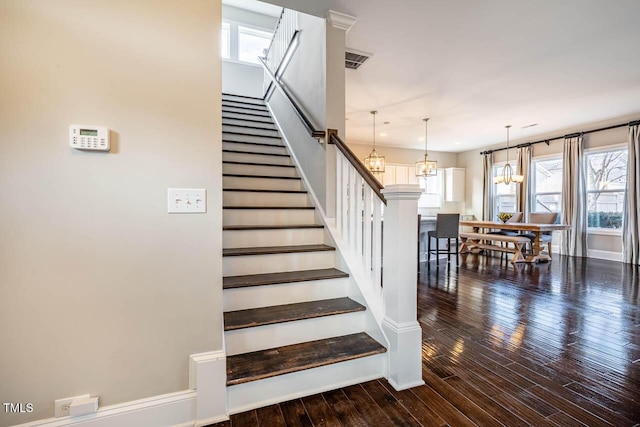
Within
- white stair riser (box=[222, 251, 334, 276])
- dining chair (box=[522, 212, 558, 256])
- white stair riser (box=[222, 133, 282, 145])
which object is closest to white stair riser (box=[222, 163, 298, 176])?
white stair riser (box=[222, 133, 282, 145])

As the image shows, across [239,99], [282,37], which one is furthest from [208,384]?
[239,99]

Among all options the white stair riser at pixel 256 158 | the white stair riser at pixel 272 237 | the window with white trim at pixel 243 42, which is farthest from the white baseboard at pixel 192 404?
the window with white trim at pixel 243 42

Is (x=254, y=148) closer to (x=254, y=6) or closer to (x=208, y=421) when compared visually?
(x=208, y=421)

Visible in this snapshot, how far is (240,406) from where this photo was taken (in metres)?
1.58

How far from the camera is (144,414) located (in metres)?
1.43

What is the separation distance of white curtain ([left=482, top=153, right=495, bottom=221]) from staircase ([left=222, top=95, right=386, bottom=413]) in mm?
7080

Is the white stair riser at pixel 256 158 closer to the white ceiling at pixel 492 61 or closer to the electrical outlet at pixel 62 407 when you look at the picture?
the white ceiling at pixel 492 61

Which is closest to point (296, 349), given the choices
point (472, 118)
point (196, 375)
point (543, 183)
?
point (196, 375)

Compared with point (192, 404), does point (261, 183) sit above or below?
above

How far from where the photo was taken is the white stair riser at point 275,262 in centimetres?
221

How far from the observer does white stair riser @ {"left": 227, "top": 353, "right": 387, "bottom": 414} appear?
62.1 inches

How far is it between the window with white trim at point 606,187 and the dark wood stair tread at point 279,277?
675 cm

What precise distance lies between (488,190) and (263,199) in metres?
7.49

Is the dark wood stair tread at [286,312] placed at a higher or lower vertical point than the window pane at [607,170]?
lower
